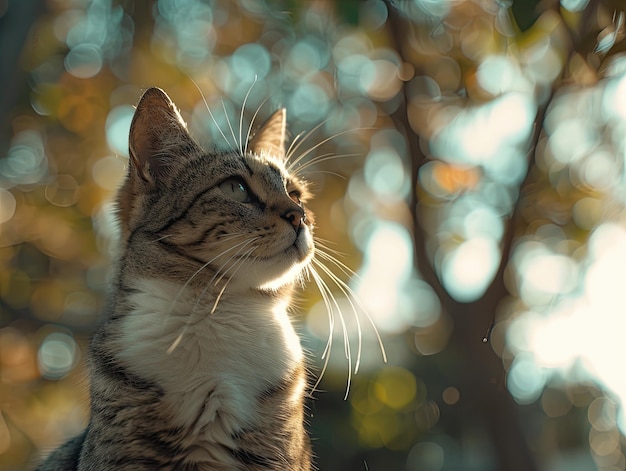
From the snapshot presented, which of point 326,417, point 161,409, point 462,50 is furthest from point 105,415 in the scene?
point 326,417

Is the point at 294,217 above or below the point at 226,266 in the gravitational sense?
above

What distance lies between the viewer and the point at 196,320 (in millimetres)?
2125

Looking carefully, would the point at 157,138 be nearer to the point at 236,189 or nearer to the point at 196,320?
the point at 236,189

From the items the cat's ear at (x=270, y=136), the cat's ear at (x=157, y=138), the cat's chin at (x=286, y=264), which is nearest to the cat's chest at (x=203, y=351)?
the cat's chin at (x=286, y=264)

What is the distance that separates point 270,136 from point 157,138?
66cm

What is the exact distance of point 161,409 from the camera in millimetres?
1941

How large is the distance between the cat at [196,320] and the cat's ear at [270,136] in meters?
0.38

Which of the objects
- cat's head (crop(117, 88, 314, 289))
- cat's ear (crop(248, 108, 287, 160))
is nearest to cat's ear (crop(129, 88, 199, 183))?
cat's head (crop(117, 88, 314, 289))

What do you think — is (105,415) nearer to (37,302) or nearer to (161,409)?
(161,409)

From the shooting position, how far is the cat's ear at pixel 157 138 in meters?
2.29

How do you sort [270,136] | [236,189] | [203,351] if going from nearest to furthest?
[203,351]
[236,189]
[270,136]

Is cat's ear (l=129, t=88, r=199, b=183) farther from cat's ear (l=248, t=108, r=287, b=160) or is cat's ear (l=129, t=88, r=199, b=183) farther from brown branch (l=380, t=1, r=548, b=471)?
brown branch (l=380, t=1, r=548, b=471)

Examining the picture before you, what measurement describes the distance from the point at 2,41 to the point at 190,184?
0.82m

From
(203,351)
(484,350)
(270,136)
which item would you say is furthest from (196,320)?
(484,350)
